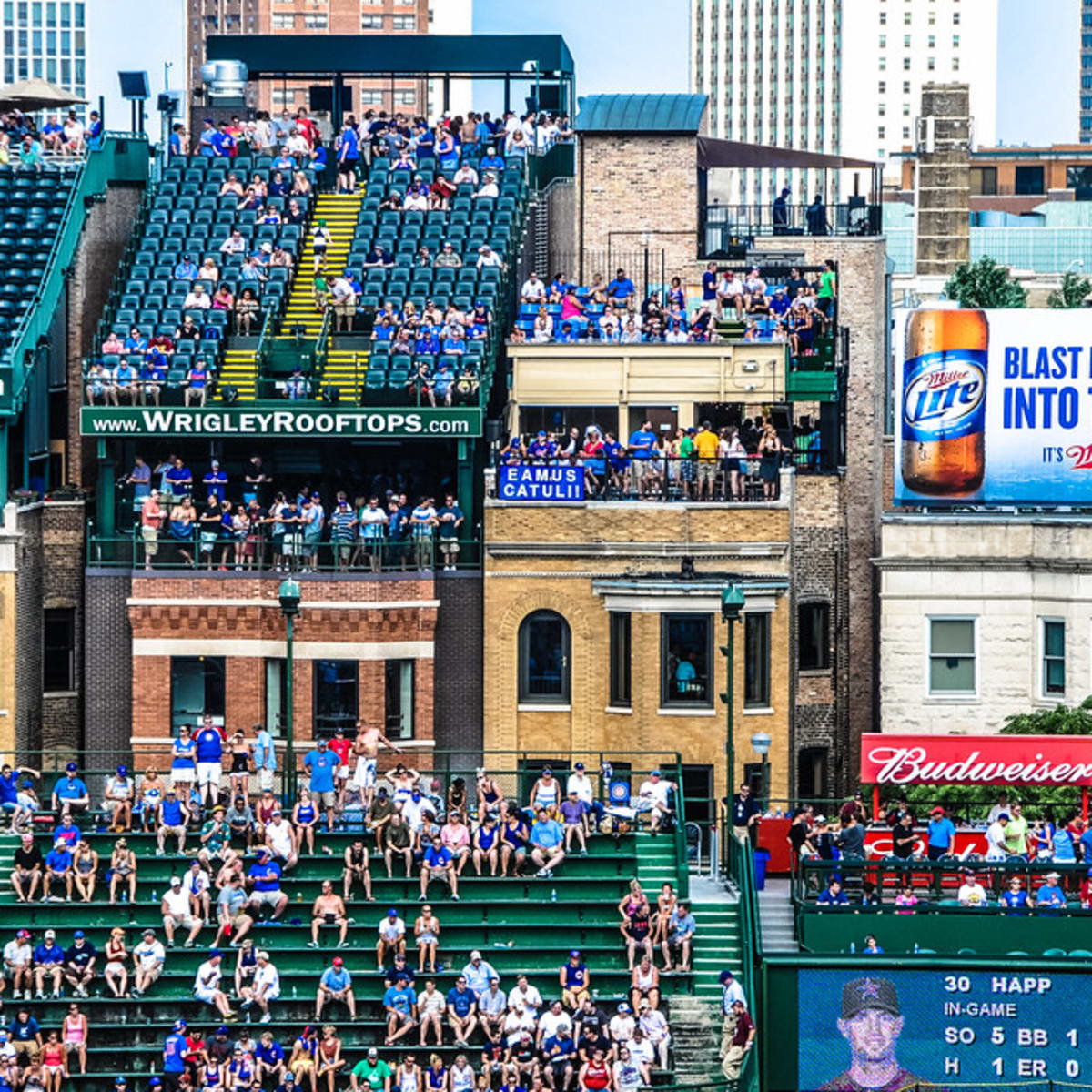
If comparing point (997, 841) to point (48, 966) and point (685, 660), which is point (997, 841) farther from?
point (48, 966)

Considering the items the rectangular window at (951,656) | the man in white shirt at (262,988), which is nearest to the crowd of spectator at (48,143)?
the rectangular window at (951,656)

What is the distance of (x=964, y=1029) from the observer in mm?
46969

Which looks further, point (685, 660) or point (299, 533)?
point (299, 533)

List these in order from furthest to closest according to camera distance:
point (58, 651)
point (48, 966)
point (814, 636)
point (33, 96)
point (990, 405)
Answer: point (33, 96)
point (990, 405)
point (814, 636)
point (58, 651)
point (48, 966)

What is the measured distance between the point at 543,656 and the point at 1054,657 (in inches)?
409

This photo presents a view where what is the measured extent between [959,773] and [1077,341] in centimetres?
1429

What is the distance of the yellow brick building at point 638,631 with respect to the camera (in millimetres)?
58031

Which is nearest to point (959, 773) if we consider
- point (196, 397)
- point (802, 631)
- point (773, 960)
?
point (773, 960)

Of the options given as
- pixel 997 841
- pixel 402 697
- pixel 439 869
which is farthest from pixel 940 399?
pixel 439 869

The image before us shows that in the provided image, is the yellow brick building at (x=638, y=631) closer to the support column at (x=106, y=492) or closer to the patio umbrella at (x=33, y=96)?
the support column at (x=106, y=492)

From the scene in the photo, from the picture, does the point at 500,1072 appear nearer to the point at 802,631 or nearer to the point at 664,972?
the point at 664,972

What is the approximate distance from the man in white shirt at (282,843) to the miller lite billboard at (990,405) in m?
18.7

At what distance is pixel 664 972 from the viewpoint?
156ft

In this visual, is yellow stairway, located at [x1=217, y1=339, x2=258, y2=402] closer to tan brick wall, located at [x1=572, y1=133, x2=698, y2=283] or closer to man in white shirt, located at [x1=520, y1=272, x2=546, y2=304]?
man in white shirt, located at [x1=520, y1=272, x2=546, y2=304]
